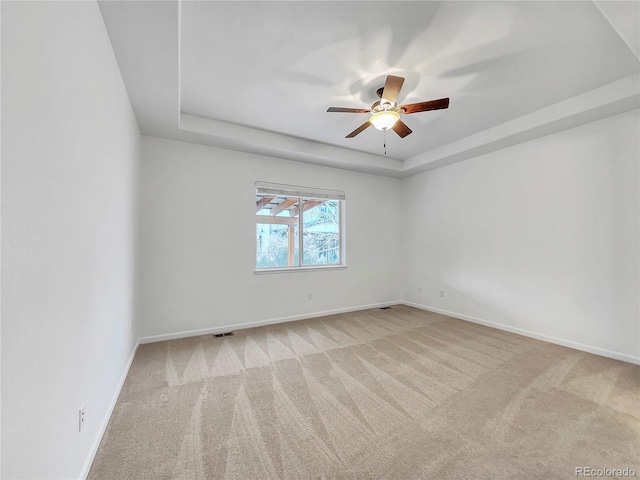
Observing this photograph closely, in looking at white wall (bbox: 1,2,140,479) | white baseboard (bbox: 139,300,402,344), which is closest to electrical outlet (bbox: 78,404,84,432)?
white wall (bbox: 1,2,140,479)

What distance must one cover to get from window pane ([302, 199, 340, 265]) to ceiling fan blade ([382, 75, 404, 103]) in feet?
7.97

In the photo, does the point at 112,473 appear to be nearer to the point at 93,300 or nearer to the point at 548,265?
the point at 93,300

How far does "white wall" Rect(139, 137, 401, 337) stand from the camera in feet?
11.0

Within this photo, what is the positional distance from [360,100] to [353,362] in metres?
2.76

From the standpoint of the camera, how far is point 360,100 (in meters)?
2.88

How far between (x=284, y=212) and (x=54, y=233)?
11.2 ft

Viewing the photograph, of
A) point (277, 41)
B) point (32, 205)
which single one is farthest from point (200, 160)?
point (32, 205)

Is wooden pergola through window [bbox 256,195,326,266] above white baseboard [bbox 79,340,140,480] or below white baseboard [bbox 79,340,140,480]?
above

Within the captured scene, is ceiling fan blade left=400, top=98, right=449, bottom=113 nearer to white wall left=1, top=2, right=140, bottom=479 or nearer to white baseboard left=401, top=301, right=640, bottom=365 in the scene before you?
white wall left=1, top=2, right=140, bottom=479

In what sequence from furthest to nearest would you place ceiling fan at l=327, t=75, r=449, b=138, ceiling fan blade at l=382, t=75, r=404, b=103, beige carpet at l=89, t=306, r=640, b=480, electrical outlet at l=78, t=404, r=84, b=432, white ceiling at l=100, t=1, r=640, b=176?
1. ceiling fan at l=327, t=75, r=449, b=138
2. ceiling fan blade at l=382, t=75, r=404, b=103
3. white ceiling at l=100, t=1, r=640, b=176
4. beige carpet at l=89, t=306, r=640, b=480
5. electrical outlet at l=78, t=404, r=84, b=432

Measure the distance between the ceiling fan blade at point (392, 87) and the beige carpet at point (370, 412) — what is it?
8.27 feet

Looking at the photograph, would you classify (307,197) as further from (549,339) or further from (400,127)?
(549,339)

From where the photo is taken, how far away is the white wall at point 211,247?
11.0 ft

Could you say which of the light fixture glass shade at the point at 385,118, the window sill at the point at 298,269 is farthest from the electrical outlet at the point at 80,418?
the light fixture glass shade at the point at 385,118
